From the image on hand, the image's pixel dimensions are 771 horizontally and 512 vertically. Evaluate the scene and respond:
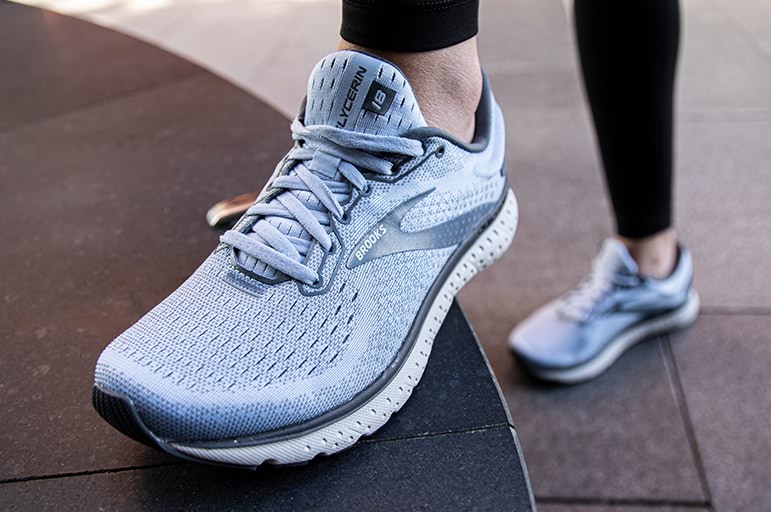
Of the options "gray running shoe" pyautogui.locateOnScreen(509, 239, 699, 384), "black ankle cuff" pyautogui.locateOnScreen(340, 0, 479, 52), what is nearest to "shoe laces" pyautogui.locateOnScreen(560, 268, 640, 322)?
"gray running shoe" pyautogui.locateOnScreen(509, 239, 699, 384)

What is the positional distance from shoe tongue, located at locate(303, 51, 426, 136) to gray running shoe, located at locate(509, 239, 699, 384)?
582mm

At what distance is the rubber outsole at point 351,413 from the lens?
0.39 metres

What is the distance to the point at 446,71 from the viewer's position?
542 millimetres

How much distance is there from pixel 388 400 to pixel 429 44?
265 millimetres

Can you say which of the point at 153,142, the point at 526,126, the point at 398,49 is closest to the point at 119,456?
the point at 398,49

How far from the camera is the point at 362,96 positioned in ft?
1.60

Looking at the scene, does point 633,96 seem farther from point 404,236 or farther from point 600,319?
point 404,236

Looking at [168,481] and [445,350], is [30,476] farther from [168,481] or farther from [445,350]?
[445,350]

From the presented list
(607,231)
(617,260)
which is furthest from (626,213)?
(607,231)

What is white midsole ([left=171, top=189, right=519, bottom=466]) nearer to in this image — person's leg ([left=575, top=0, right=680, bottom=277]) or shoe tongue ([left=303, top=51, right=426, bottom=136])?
shoe tongue ([left=303, top=51, right=426, bottom=136])

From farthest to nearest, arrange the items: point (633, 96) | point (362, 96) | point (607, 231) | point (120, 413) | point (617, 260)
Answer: point (607, 231), point (617, 260), point (633, 96), point (362, 96), point (120, 413)

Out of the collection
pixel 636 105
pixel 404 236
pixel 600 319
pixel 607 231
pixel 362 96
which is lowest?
pixel 607 231

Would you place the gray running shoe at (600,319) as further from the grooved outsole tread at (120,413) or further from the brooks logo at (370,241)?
the grooved outsole tread at (120,413)

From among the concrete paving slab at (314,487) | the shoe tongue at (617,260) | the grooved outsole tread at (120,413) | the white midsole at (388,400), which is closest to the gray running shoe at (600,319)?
the shoe tongue at (617,260)
